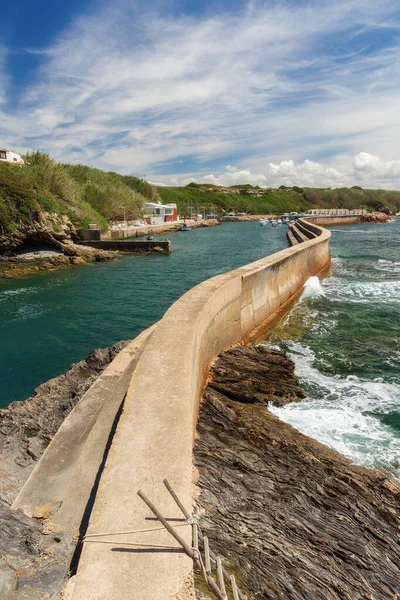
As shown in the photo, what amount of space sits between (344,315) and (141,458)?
1200 cm

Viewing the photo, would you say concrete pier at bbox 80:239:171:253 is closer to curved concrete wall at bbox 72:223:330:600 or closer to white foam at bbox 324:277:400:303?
white foam at bbox 324:277:400:303

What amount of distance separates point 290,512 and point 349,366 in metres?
6.30

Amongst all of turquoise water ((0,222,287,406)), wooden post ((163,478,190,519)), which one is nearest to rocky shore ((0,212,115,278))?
turquoise water ((0,222,287,406))

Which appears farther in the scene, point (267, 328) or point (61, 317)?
point (61, 317)

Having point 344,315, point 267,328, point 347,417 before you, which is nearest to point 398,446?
point 347,417

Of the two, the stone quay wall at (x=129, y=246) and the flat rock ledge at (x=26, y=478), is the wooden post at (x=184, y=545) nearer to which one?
the flat rock ledge at (x=26, y=478)

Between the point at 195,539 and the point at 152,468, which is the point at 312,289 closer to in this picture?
the point at 152,468

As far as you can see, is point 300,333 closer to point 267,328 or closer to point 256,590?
point 267,328

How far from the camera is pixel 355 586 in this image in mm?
3371

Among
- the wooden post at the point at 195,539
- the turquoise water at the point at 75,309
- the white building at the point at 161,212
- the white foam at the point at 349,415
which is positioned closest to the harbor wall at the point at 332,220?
the white building at the point at 161,212

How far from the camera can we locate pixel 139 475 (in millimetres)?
3508

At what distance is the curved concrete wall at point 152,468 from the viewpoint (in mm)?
2590

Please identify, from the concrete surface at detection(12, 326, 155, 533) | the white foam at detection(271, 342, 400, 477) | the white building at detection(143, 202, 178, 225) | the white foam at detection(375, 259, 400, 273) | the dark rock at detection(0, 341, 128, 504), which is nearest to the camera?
the concrete surface at detection(12, 326, 155, 533)

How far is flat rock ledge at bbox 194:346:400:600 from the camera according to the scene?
332cm
